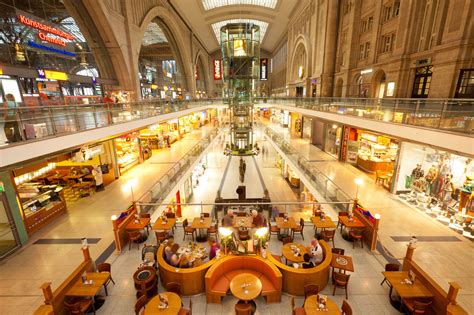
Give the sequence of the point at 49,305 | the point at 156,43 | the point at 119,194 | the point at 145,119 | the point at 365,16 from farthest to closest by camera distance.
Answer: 1. the point at 156,43
2. the point at 365,16
3. the point at 145,119
4. the point at 119,194
5. the point at 49,305

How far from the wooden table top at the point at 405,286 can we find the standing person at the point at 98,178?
12216mm

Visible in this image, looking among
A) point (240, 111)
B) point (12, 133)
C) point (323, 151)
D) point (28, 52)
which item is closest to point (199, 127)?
point (240, 111)

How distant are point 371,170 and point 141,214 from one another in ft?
41.0

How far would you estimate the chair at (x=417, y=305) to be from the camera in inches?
179

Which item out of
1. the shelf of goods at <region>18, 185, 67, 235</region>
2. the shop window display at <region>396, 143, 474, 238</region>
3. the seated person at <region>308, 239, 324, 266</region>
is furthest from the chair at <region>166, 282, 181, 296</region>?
the shop window display at <region>396, 143, 474, 238</region>

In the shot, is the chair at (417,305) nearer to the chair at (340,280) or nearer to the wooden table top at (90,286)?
the chair at (340,280)

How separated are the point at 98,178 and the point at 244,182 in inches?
439

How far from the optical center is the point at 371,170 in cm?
1320

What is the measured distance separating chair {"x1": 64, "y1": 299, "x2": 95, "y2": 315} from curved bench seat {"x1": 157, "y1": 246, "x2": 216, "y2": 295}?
5.23 ft

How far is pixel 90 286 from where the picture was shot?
512 centimetres

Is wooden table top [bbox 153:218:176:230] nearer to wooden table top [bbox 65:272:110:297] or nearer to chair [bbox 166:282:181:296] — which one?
wooden table top [bbox 65:272:110:297]

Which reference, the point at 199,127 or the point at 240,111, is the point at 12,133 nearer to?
the point at 240,111

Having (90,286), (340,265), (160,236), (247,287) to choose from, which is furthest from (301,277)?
(90,286)

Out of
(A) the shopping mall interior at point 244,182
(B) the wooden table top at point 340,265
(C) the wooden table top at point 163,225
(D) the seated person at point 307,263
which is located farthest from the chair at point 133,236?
(B) the wooden table top at point 340,265
